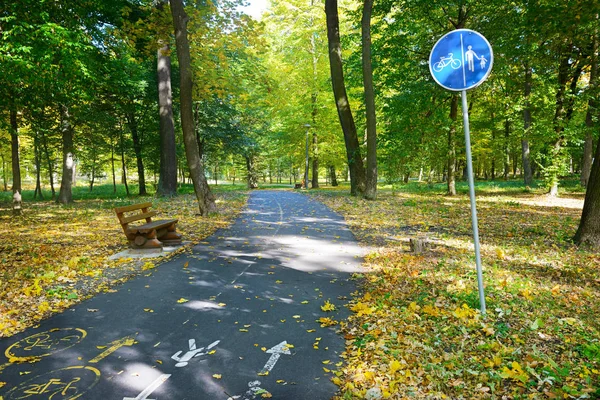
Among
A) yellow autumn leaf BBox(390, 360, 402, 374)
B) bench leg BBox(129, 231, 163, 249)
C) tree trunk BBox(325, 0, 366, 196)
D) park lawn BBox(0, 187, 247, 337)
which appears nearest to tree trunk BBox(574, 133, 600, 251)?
yellow autumn leaf BBox(390, 360, 402, 374)

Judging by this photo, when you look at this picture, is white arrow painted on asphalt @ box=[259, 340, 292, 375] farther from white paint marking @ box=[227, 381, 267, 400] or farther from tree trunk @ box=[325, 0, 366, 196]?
tree trunk @ box=[325, 0, 366, 196]

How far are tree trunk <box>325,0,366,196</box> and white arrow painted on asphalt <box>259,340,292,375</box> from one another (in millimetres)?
13764

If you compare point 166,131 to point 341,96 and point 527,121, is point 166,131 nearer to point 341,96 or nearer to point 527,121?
point 341,96

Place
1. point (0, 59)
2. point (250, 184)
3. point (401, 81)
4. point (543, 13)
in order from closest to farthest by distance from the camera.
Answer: point (0, 59)
point (543, 13)
point (401, 81)
point (250, 184)

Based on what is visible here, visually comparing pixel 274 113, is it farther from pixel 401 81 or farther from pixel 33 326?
pixel 33 326

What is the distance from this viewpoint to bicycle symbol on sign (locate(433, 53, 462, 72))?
4043 mm

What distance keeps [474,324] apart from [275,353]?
2211 mm

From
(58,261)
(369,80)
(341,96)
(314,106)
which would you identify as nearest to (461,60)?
(58,261)

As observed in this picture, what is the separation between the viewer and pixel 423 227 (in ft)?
32.0

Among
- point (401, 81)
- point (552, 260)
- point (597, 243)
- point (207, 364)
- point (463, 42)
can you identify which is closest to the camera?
point (207, 364)

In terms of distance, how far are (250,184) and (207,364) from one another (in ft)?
129

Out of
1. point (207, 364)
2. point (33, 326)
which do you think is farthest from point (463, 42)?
point (33, 326)

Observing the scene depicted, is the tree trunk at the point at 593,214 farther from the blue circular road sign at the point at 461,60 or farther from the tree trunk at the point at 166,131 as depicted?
the tree trunk at the point at 166,131

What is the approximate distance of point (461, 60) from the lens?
4.01m
